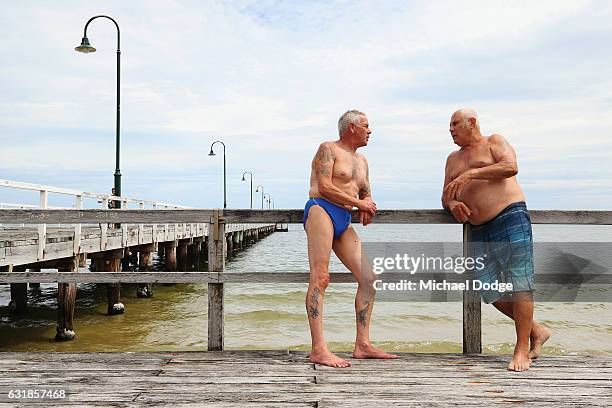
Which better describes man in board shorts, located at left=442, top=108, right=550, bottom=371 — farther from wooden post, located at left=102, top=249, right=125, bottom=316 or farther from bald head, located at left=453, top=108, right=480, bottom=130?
wooden post, located at left=102, top=249, right=125, bottom=316

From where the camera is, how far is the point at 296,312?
15.4m

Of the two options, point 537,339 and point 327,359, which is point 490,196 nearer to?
point 537,339

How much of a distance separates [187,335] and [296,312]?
4.31 meters

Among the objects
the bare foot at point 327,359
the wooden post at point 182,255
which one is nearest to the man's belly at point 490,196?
the bare foot at point 327,359

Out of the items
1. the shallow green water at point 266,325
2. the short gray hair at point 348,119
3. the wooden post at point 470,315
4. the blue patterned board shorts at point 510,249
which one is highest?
the short gray hair at point 348,119

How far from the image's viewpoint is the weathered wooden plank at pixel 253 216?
14.6ft

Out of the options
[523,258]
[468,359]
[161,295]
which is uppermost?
[523,258]

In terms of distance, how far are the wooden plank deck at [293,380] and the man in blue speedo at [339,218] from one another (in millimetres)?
224

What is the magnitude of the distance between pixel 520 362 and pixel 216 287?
2.35m

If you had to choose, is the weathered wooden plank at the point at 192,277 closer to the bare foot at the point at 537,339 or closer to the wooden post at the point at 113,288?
the bare foot at the point at 537,339

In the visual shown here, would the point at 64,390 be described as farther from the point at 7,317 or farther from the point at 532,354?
the point at 7,317

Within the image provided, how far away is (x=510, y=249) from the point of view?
13.4 ft

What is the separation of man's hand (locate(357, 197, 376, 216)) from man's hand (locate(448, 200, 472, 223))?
0.60 meters

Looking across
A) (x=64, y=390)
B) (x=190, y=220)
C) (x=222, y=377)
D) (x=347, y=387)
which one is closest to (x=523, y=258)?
(x=347, y=387)
